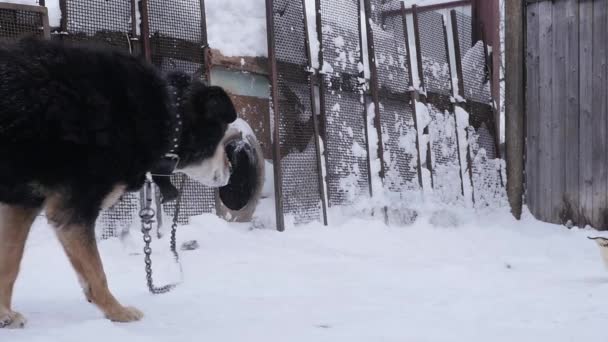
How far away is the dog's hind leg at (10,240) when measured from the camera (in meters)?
2.98

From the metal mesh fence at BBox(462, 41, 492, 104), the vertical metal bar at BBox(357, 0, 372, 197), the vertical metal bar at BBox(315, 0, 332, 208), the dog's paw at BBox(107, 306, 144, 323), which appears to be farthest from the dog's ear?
the metal mesh fence at BBox(462, 41, 492, 104)

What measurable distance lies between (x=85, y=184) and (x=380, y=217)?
4262 mm

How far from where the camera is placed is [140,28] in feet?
16.6

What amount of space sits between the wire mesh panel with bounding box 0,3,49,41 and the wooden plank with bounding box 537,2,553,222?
5612 mm

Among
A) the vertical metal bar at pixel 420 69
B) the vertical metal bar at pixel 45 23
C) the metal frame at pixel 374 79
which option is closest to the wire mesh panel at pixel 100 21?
the vertical metal bar at pixel 45 23

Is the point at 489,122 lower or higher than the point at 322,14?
lower

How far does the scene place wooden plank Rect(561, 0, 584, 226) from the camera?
726cm

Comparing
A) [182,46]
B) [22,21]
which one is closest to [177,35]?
[182,46]

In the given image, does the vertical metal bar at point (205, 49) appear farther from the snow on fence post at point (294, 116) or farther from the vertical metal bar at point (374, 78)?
the vertical metal bar at point (374, 78)

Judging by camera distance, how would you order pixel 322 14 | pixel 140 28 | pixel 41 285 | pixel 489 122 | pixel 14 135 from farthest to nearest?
pixel 489 122 < pixel 322 14 < pixel 140 28 < pixel 41 285 < pixel 14 135

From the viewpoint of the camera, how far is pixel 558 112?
745 cm

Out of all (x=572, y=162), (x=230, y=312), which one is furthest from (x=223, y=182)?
(x=572, y=162)

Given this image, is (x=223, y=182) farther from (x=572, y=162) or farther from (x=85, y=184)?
(x=572, y=162)

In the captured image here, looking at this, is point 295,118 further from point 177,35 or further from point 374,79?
point 177,35
